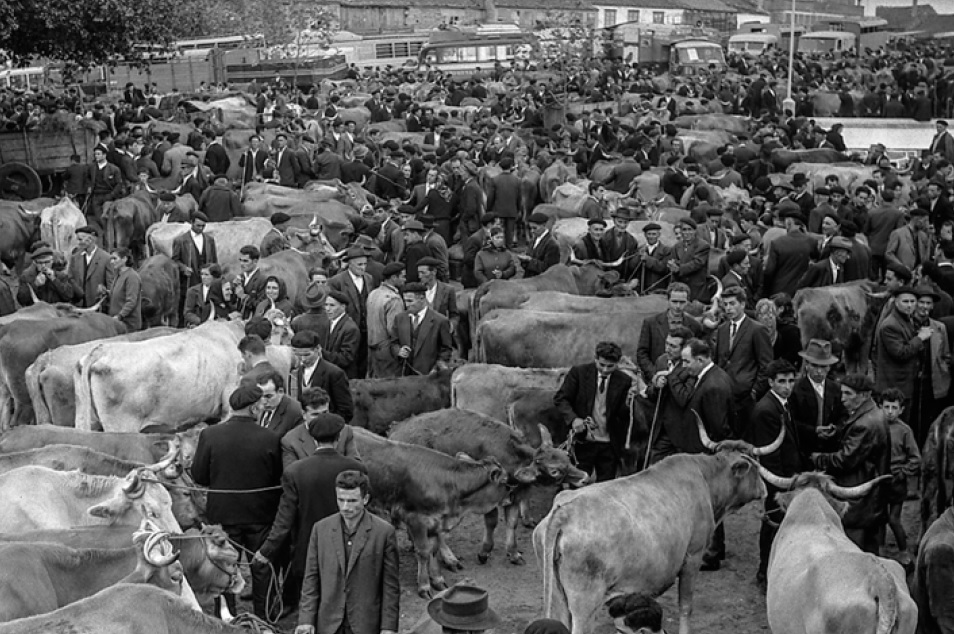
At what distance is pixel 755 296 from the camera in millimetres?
16234

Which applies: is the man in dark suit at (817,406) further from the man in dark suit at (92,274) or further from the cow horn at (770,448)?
the man in dark suit at (92,274)

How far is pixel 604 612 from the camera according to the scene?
1017 cm

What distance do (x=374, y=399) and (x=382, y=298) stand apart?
1854mm

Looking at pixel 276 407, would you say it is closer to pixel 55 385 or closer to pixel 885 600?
pixel 55 385

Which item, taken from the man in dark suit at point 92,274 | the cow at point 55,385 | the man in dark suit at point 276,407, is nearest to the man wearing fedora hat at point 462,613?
the man in dark suit at point 276,407

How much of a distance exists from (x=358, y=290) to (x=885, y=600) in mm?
8365

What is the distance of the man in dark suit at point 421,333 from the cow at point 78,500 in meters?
4.74

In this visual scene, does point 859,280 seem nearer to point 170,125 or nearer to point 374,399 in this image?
point 374,399

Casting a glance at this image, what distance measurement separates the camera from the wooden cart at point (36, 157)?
23.9 m

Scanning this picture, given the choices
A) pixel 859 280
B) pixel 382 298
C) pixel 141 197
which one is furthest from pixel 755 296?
pixel 141 197

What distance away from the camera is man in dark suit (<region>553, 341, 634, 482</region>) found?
11.6 m

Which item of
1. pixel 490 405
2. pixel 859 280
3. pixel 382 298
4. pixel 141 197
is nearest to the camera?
pixel 490 405

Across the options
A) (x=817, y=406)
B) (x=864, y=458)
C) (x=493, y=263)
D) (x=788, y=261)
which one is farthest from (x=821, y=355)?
(x=493, y=263)

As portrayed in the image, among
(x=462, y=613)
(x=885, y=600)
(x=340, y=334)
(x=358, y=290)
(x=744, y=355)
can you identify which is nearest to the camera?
(x=462, y=613)
